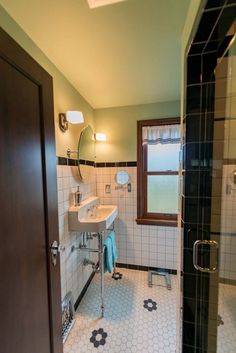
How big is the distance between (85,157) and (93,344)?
1.78m

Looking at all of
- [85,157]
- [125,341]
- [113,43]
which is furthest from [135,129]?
[125,341]

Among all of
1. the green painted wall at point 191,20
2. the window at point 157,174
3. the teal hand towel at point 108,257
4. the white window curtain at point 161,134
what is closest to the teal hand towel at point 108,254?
the teal hand towel at point 108,257

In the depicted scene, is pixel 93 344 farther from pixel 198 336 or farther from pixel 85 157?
pixel 85 157

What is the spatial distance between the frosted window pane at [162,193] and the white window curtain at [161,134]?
0.49 meters

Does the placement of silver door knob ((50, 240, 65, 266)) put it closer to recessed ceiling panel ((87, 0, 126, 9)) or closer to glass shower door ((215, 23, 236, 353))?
glass shower door ((215, 23, 236, 353))

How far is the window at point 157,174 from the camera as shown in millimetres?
2342

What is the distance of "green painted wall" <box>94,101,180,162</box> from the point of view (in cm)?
236

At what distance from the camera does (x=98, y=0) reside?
91cm

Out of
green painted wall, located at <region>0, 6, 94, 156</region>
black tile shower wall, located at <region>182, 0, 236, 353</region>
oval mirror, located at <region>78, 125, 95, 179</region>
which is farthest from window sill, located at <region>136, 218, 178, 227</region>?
green painted wall, located at <region>0, 6, 94, 156</region>

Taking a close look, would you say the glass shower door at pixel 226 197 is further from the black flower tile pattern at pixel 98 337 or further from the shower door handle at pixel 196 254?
the black flower tile pattern at pixel 98 337

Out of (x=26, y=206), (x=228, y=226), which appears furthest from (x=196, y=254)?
(x=26, y=206)

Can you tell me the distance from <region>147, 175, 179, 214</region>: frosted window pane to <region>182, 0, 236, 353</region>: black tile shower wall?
1326 millimetres

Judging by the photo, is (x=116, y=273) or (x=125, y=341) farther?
(x=116, y=273)

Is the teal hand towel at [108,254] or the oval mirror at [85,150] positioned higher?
the oval mirror at [85,150]
